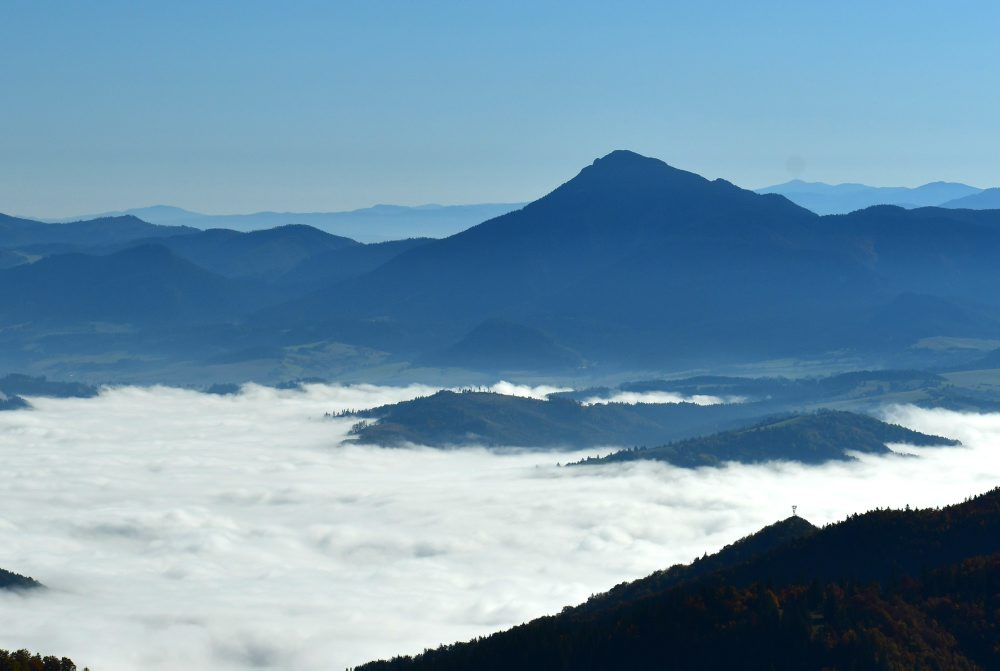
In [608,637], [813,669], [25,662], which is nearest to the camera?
[25,662]

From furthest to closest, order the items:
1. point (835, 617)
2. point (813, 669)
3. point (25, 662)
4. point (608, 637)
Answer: point (608, 637), point (835, 617), point (813, 669), point (25, 662)

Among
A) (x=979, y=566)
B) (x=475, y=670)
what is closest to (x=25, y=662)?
(x=475, y=670)

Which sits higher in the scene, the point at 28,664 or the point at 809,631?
the point at 809,631

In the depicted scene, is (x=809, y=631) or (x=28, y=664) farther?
(x=809, y=631)

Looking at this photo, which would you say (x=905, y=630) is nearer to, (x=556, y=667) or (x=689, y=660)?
(x=689, y=660)

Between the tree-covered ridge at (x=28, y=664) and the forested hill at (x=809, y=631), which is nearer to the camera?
the tree-covered ridge at (x=28, y=664)

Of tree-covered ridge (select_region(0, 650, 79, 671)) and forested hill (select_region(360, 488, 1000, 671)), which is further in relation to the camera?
forested hill (select_region(360, 488, 1000, 671))

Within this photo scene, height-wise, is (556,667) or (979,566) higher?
(979,566)

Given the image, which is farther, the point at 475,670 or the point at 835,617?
the point at 475,670

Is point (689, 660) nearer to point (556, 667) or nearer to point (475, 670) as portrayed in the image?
point (556, 667)
